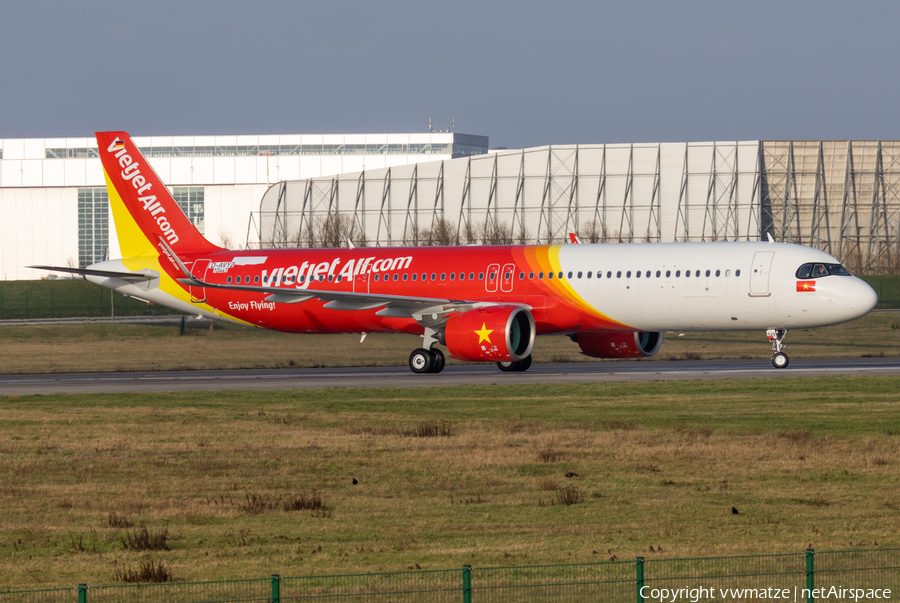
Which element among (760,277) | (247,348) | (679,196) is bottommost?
(247,348)

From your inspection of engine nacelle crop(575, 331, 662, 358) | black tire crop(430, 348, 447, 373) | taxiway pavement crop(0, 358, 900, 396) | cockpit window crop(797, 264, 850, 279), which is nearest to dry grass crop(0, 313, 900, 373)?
taxiway pavement crop(0, 358, 900, 396)

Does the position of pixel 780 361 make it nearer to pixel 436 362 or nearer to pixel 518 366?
pixel 518 366

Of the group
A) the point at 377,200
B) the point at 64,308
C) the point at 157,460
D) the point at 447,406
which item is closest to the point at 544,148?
the point at 377,200

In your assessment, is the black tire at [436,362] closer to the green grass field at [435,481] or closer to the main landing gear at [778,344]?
the green grass field at [435,481]

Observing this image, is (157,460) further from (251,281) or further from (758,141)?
(758,141)

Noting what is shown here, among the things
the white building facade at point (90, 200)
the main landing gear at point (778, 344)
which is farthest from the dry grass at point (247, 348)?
the white building facade at point (90, 200)

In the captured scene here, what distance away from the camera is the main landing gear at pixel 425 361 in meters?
40.9

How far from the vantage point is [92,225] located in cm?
12438

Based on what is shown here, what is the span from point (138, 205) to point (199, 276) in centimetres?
395

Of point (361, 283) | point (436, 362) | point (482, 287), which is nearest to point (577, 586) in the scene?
point (482, 287)

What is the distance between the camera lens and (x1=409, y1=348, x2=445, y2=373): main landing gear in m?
40.9

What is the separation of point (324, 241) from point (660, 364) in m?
60.6

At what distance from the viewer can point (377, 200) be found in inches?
4114

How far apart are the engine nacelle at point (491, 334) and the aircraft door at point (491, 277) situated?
64.9 inches
